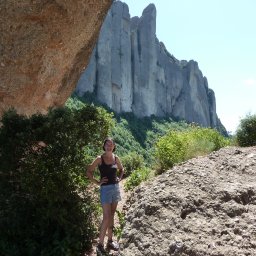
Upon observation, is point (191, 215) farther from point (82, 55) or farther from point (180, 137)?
point (180, 137)

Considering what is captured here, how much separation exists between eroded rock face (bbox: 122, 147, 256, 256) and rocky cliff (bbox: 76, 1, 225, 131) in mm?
56288

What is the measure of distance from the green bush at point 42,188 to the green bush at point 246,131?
10935 mm

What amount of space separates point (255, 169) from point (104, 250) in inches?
141

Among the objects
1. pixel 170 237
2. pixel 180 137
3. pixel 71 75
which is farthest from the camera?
pixel 180 137

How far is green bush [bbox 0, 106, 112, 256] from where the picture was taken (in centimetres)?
743

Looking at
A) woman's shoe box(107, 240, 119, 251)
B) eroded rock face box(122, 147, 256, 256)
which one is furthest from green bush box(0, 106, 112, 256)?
eroded rock face box(122, 147, 256, 256)

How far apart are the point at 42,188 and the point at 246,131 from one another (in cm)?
1214

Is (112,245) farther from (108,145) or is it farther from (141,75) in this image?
(141,75)

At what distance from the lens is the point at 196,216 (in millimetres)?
6387

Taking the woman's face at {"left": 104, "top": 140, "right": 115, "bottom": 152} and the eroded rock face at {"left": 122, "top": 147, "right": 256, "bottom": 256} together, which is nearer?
the eroded rock face at {"left": 122, "top": 147, "right": 256, "bottom": 256}

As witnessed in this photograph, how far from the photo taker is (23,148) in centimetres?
757

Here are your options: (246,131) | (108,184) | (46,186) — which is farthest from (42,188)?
(246,131)

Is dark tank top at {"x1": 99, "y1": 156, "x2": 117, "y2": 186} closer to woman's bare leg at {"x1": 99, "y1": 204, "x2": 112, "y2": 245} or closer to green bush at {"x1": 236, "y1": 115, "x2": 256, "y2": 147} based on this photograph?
woman's bare leg at {"x1": 99, "y1": 204, "x2": 112, "y2": 245}

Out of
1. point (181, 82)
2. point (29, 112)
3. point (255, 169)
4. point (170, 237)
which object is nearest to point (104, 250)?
point (170, 237)
